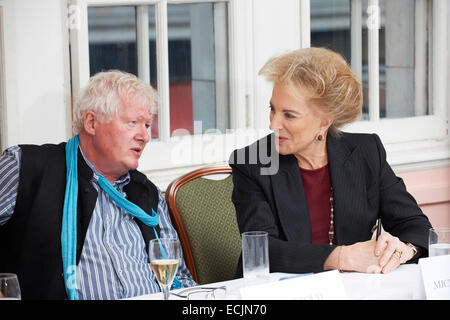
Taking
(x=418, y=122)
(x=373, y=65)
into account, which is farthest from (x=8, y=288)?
(x=418, y=122)

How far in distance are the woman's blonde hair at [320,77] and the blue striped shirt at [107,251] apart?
0.62m

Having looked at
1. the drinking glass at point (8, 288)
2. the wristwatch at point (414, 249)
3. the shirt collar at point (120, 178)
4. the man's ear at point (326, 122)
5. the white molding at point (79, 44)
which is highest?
the white molding at point (79, 44)

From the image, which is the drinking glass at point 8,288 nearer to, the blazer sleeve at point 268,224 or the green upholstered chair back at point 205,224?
the blazer sleeve at point 268,224

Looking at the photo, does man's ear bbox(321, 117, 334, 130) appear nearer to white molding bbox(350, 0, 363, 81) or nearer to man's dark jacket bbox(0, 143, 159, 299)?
man's dark jacket bbox(0, 143, 159, 299)

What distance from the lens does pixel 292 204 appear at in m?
2.20

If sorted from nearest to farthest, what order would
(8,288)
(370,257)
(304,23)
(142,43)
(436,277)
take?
1. (8,288)
2. (436,277)
3. (370,257)
4. (142,43)
5. (304,23)

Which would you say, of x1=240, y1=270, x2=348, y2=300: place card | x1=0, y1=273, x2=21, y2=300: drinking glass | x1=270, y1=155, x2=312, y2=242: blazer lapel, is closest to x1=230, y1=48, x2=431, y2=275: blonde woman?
x1=270, y1=155, x2=312, y2=242: blazer lapel

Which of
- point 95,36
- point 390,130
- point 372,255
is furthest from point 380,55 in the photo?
point 372,255

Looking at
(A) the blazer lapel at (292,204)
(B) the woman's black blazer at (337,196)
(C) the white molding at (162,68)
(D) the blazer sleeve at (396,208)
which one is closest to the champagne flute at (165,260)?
(B) the woman's black blazer at (337,196)

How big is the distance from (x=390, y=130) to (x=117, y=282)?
1.82 metres

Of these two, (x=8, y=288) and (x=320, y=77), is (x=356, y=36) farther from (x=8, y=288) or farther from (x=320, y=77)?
(x=8, y=288)

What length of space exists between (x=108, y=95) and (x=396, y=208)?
0.92 metres

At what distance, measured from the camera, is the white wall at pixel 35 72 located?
247cm

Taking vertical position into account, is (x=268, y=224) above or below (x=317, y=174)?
below
